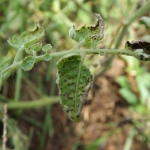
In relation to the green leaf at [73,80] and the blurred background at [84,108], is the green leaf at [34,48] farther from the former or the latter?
the blurred background at [84,108]

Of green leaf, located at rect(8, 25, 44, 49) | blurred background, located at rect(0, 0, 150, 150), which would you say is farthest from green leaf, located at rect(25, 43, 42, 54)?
blurred background, located at rect(0, 0, 150, 150)

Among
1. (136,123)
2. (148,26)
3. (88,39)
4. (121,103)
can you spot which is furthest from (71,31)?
(121,103)

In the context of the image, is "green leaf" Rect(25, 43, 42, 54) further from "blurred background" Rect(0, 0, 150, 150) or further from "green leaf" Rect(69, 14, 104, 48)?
"blurred background" Rect(0, 0, 150, 150)

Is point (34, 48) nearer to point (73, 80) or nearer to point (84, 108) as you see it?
point (73, 80)

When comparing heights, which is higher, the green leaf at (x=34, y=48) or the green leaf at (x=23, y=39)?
the green leaf at (x=23, y=39)

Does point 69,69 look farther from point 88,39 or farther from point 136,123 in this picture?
point 136,123

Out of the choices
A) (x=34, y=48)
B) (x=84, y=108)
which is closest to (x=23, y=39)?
(x=34, y=48)

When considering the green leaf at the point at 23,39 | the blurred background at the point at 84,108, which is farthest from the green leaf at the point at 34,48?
the blurred background at the point at 84,108

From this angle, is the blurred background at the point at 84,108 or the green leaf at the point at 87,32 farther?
the blurred background at the point at 84,108
